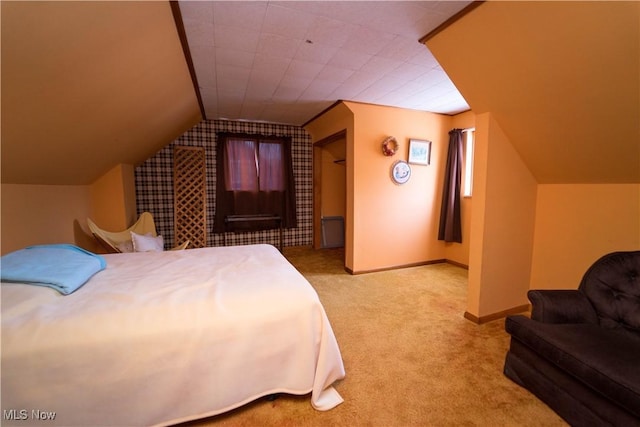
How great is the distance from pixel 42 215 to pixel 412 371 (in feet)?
10.7

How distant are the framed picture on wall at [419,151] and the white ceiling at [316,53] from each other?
497 mm

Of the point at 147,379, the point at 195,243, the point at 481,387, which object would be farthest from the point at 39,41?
the point at 195,243

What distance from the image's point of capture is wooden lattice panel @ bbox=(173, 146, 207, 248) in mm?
4051

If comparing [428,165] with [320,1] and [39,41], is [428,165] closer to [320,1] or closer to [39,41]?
[320,1]

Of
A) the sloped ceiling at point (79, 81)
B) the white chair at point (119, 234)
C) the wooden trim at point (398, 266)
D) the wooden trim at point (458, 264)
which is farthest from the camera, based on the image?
the wooden trim at point (458, 264)

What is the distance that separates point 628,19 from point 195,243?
4.85 metres

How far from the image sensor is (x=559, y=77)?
158cm

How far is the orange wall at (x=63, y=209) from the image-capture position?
1.90 m

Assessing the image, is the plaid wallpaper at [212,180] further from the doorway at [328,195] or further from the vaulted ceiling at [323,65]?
the vaulted ceiling at [323,65]

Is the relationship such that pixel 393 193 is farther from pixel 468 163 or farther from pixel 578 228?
pixel 578 228

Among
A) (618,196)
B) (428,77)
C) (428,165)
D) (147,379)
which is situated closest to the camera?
(147,379)

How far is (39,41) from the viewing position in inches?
45.8
